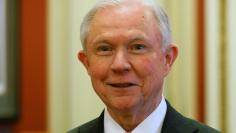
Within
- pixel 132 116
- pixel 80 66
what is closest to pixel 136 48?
pixel 132 116

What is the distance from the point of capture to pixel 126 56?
1.12 meters

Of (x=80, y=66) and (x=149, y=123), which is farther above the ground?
(x=149, y=123)

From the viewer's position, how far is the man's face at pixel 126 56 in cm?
112

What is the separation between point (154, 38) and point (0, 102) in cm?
106

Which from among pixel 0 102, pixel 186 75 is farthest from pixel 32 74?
pixel 186 75

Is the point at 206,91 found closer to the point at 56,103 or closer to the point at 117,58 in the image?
the point at 56,103

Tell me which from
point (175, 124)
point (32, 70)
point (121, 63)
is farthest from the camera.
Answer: point (32, 70)

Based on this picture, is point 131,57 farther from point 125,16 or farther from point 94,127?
point 94,127

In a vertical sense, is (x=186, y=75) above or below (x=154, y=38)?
below

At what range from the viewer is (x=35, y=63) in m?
1.99

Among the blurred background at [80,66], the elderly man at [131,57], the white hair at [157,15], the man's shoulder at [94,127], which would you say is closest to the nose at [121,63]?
the elderly man at [131,57]

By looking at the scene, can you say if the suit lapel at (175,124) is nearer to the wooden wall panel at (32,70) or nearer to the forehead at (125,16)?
the forehead at (125,16)

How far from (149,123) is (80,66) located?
852 mm

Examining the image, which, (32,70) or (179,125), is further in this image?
(32,70)
